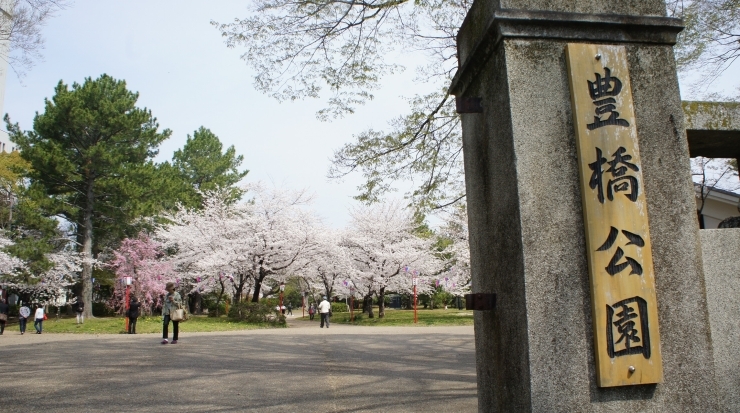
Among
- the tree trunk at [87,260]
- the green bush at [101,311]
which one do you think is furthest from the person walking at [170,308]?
the green bush at [101,311]

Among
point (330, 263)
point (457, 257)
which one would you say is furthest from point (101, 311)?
point (457, 257)

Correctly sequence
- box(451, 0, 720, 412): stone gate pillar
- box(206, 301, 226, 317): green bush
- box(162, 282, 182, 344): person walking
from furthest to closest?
1. box(206, 301, 226, 317): green bush
2. box(162, 282, 182, 344): person walking
3. box(451, 0, 720, 412): stone gate pillar

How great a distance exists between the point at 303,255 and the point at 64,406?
66.5 feet

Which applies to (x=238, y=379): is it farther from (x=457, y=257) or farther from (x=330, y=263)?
(x=457, y=257)

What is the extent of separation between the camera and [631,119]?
102 inches

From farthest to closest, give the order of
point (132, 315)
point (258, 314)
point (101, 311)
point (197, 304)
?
point (197, 304) → point (101, 311) → point (258, 314) → point (132, 315)

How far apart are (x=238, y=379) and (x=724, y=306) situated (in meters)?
5.34

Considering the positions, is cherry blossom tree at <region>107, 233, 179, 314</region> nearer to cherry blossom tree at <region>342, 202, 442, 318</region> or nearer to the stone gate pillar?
cherry blossom tree at <region>342, 202, 442, 318</region>

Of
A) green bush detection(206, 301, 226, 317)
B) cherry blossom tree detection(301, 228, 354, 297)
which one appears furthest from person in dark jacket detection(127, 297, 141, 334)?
green bush detection(206, 301, 226, 317)

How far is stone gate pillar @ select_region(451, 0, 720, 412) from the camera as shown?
238 centimetres

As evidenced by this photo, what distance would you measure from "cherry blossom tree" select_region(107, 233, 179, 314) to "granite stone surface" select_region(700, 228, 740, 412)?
28830 mm

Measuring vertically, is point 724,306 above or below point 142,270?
below

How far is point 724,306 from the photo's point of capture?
2852 millimetres

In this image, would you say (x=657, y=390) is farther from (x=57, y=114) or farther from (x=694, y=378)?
(x=57, y=114)
